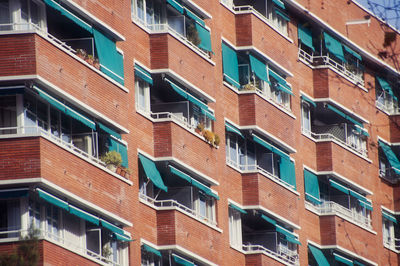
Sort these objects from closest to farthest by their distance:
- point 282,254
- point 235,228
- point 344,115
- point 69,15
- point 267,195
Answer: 1. point 69,15
2. point 235,228
3. point 267,195
4. point 282,254
5. point 344,115

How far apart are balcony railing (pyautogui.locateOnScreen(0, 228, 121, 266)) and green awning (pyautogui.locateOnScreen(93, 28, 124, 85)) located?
4.90 metres

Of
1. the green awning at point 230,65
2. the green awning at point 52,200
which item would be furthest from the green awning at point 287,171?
the green awning at point 52,200

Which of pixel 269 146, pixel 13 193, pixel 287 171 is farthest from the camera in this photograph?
pixel 287 171

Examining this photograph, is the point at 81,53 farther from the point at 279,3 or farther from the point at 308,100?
the point at 308,100

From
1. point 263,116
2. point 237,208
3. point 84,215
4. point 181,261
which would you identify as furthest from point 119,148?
point 263,116

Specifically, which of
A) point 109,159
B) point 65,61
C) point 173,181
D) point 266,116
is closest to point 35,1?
point 65,61

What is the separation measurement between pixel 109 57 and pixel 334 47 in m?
16.2

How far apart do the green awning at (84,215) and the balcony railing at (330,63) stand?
16522mm

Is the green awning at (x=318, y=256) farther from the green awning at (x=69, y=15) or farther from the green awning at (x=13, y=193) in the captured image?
the green awning at (x=13, y=193)

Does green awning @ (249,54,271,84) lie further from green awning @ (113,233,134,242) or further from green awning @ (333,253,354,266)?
green awning @ (113,233,134,242)

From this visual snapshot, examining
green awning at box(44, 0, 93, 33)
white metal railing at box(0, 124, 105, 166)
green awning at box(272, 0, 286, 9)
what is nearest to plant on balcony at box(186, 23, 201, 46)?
green awning at box(272, 0, 286, 9)

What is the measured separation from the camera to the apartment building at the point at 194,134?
1469 inches

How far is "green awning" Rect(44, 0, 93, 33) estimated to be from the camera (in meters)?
38.3

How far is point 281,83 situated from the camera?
51875 millimetres
